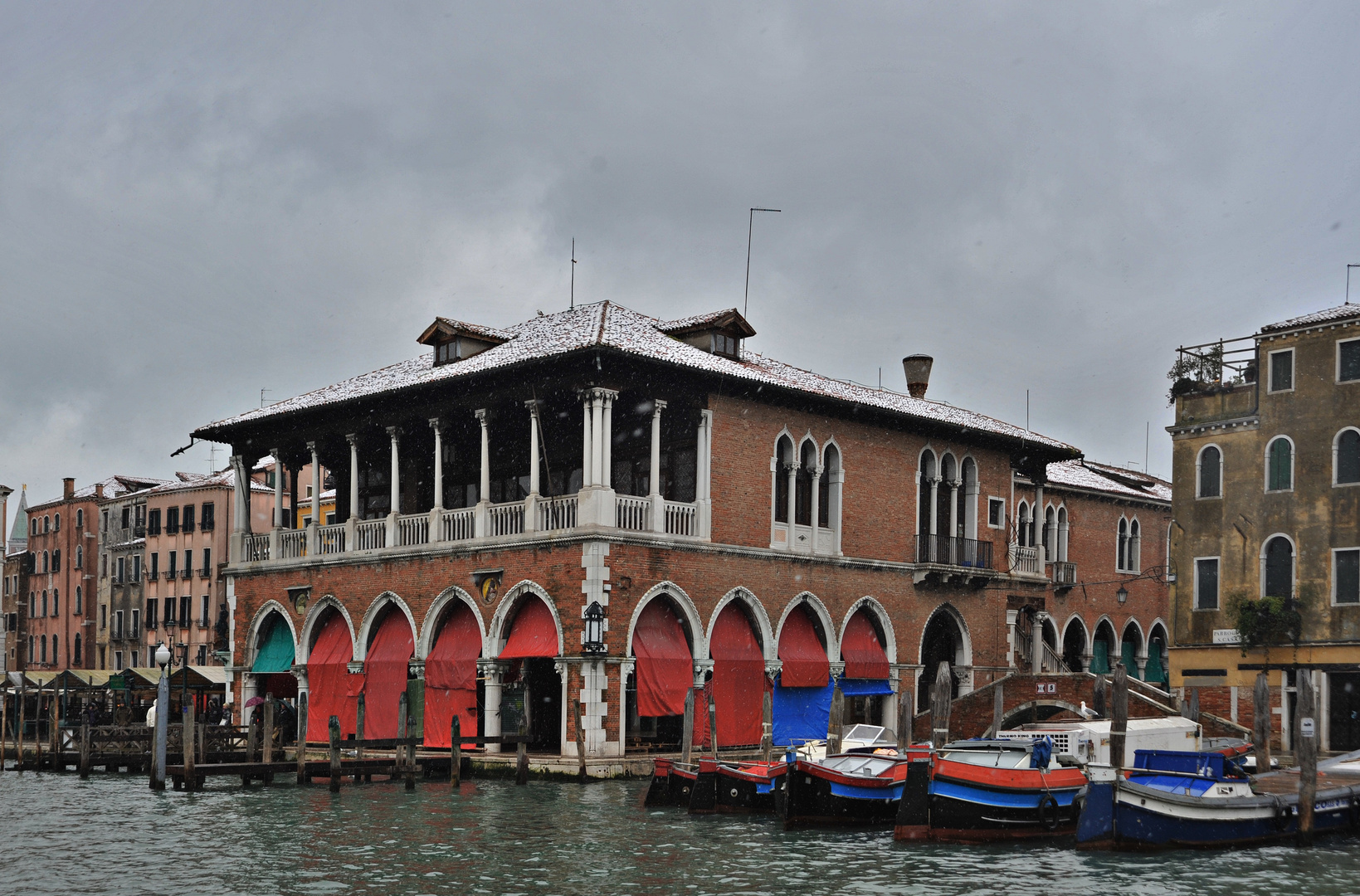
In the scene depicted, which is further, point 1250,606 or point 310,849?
point 1250,606

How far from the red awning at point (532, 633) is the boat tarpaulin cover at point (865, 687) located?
7.07 metres

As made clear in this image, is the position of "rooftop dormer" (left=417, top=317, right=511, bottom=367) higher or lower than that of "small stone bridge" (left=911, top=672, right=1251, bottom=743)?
higher

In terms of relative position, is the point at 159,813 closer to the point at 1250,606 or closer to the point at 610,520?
the point at 610,520

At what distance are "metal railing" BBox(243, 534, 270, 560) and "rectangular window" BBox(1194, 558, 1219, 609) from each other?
68.9 feet

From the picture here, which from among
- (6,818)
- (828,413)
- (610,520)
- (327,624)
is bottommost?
(6,818)

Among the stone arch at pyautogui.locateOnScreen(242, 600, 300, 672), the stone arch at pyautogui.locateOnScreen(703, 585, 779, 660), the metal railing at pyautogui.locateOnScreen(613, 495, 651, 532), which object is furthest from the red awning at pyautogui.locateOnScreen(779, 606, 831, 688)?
the stone arch at pyautogui.locateOnScreen(242, 600, 300, 672)

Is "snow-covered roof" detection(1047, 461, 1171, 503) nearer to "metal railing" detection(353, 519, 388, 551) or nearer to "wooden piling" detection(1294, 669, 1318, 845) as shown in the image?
"metal railing" detection(353, 519, 388, 551)

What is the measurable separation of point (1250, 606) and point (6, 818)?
23375 millimetres

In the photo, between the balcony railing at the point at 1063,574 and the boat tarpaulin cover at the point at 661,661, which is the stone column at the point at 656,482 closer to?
the boat tarpaulin cover at the point at 661,661

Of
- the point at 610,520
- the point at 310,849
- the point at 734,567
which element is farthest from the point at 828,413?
the point at 310,849

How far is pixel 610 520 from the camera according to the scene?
27484mm

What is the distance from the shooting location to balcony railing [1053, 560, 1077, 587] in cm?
4381

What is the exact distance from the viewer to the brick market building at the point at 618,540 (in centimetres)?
2795

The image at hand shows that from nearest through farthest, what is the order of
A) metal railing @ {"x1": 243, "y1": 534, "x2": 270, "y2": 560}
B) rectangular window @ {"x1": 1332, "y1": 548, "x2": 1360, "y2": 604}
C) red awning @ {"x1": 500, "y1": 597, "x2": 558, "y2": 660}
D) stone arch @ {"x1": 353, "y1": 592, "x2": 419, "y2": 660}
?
red awning @ {"x1": 500, "y1": 597, "x2": 558, "y2": 660}
rectangular window @ {"x1": 1332, "y1": 548, "x2": 1360, "y2": 604}
stone arch @ {"x1": 353, "y1": 592, "x2": 419, "y2": 660}
metal railing @ {"x1": 243, "y1": 534, "x2": 270, "y2": 560}
